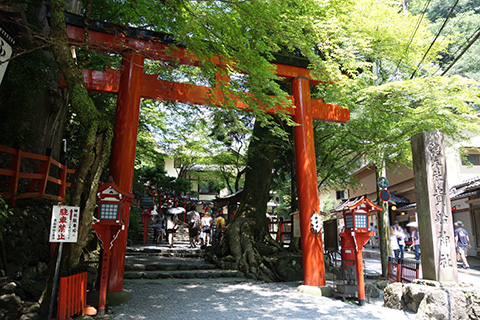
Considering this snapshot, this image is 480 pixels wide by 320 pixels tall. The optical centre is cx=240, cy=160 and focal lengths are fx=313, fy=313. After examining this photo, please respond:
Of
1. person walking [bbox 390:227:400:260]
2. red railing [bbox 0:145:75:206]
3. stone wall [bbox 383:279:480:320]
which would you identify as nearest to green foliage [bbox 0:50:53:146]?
red railing [bbox 0:145:75:206]

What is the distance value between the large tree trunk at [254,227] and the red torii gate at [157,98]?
1.71 meters

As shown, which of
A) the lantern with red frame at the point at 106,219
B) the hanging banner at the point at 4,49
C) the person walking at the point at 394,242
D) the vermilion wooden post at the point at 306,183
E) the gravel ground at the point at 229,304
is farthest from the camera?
the person walking at the point at 394,242

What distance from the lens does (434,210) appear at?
6723 mm

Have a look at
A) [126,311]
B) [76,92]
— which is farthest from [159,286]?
[76,92]

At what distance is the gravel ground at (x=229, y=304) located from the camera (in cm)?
571

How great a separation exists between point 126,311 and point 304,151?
5.71 metres

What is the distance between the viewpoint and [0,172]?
20.4ft

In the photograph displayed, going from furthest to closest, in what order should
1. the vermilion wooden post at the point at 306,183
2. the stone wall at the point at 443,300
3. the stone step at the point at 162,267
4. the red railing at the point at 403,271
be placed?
the stone step at the point at 162,267 < the red railing at the point at 403,271 < the vermilion wooden post at the point at 306,183 < the stone wall at the point at 443,300

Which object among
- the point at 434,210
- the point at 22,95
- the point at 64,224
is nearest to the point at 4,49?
the point at 64,224

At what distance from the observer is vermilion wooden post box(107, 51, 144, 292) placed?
21.7 ft

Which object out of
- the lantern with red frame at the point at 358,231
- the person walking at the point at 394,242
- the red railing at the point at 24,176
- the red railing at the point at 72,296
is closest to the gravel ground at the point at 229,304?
the lantern with red frame at the point at 358,231

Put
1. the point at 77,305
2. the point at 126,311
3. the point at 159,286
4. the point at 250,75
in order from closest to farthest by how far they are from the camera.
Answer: the point at 77,305, the point at 126,311, the point at 250,75, the point at 159,286

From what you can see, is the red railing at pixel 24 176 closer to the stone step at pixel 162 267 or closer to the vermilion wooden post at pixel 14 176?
the vermilion wooden post at pixel 14 176

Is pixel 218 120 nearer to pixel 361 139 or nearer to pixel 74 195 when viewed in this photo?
pixel 361 139
